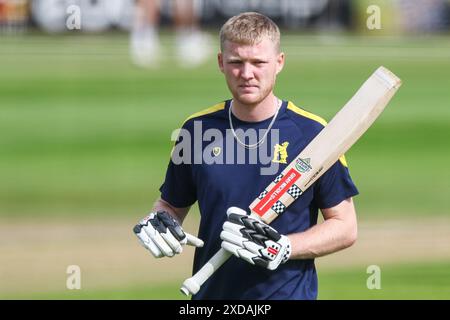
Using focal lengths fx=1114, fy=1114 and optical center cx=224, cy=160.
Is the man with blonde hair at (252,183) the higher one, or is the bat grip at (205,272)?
the man with blonde hair at (252,183)

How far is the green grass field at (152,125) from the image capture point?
11.5 m

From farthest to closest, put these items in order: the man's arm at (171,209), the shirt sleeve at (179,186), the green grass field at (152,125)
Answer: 1. the green grass field at (152,125)
2. the man's arm at (171,209)
3. the shirt sleeve at (179,186)

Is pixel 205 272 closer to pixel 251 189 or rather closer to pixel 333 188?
pixel 251 189

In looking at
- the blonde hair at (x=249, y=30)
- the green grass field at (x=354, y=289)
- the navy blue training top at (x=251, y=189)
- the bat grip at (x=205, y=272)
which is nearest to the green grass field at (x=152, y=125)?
the green grass field at (x=354, y=289)

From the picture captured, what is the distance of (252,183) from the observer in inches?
188

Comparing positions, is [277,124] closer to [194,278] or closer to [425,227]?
[194,278]

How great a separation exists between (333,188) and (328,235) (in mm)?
207

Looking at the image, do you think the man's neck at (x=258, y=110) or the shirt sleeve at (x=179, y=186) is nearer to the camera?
the man's neck at (x=258, y=110)

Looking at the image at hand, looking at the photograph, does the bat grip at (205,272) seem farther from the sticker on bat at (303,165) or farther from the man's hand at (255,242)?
the sticker on bat at (303,165)

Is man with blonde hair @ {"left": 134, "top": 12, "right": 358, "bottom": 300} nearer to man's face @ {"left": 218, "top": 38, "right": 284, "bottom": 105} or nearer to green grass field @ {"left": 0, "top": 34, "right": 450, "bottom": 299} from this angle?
man's face @ {"left": 218, "top": 38, "right": 284, "bottom": 105}

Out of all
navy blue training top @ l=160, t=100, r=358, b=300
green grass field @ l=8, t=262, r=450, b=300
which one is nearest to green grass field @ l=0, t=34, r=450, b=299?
green grass field @ l=8, t=262, r=450, b=300

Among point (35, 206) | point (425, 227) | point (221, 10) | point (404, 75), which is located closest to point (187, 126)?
point (425, 227)

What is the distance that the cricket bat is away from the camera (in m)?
4.67

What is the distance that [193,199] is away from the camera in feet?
16.7
